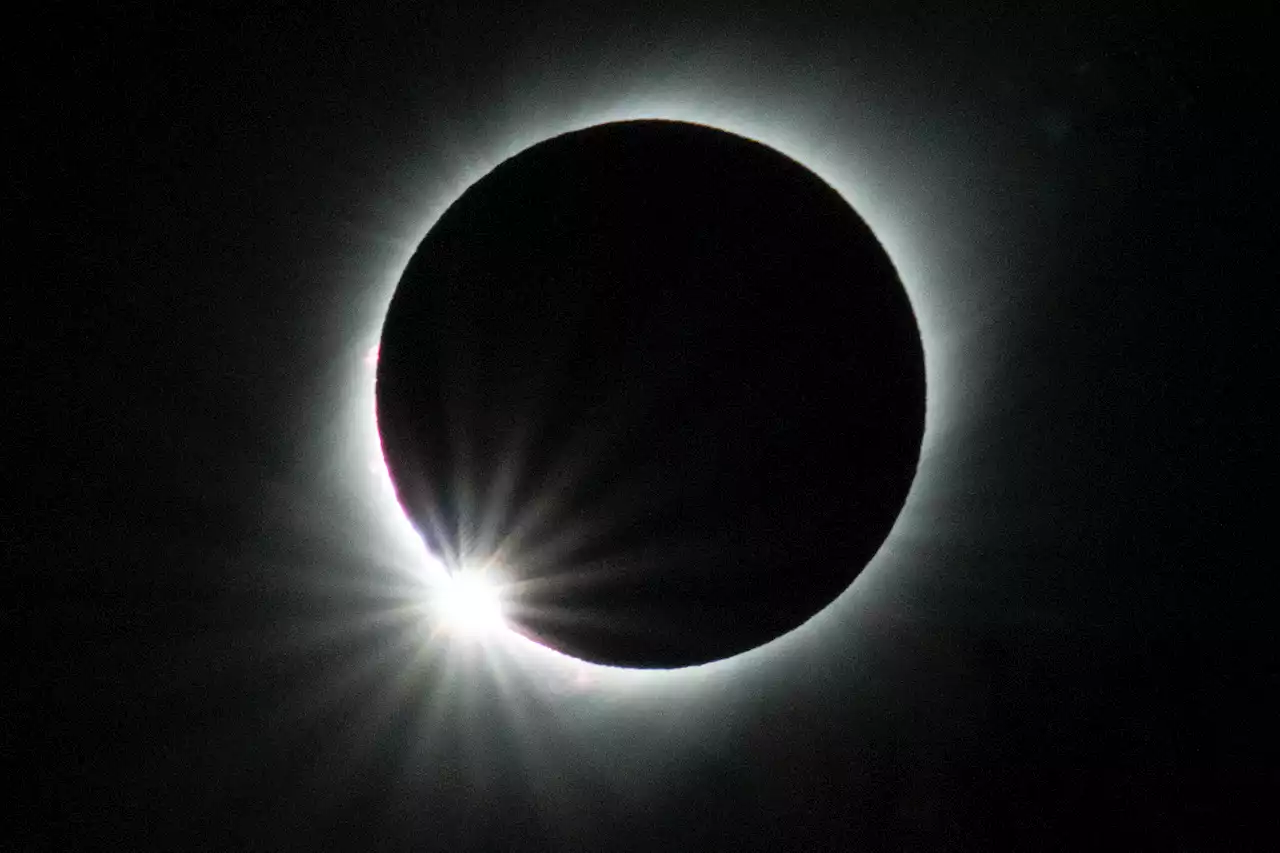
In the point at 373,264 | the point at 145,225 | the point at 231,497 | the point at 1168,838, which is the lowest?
the point at 1168,838

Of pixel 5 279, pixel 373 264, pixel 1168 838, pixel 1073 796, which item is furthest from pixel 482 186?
pixel 1168 838

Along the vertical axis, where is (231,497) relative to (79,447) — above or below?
below

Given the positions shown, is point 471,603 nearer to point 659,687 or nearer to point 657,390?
point 659,687

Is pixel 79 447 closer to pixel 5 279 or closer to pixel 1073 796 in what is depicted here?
pixel 5 279

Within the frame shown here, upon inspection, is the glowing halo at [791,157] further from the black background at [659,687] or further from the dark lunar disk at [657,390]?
the dark lunar disk at [657,390]

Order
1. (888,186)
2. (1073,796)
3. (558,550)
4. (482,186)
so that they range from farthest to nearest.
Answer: (1073,796)
(888,186)
(482,186)
(558,550)

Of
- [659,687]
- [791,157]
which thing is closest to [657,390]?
[791,157]

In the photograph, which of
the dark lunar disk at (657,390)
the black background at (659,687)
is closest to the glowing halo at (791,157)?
the black background at (659,687)

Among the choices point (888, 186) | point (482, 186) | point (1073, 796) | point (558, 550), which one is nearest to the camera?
point (558, 550)
